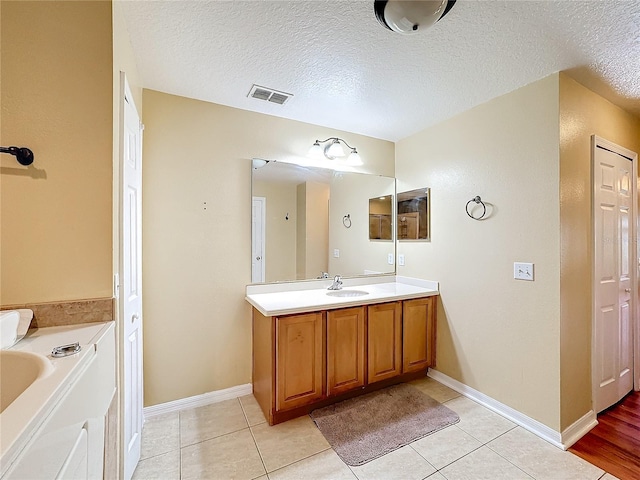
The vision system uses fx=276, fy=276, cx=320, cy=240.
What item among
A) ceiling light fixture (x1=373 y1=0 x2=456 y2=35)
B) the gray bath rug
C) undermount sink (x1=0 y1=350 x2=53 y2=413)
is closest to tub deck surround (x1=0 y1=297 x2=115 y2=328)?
undermount sink (x1=0 y1=350 x2=53 y2=413)

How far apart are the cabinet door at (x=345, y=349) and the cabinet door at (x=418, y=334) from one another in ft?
1.52

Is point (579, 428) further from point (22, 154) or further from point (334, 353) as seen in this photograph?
point (22, 154)

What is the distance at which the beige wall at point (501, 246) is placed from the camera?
1801mm

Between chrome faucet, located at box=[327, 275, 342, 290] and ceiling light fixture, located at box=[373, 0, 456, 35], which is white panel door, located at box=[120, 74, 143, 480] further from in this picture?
chrome faucet, located at box=[327, 275, 342, 290]

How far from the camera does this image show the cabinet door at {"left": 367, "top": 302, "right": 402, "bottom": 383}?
2.24 meters

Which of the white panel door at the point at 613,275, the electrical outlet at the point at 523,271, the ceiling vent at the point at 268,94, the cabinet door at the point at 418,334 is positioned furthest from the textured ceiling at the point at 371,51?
the cabinet door at the point at 418,334

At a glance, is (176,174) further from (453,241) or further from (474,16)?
(453,241)

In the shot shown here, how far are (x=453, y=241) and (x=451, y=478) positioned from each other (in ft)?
5.44

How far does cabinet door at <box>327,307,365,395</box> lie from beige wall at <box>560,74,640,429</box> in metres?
1.30

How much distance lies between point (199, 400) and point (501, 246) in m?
2.59

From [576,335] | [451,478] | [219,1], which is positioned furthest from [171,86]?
[576,335]

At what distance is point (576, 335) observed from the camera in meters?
1.86

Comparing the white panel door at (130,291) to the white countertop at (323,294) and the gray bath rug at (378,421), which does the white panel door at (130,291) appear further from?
the gray bath rug at (378,421)

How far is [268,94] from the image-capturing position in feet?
6.86
